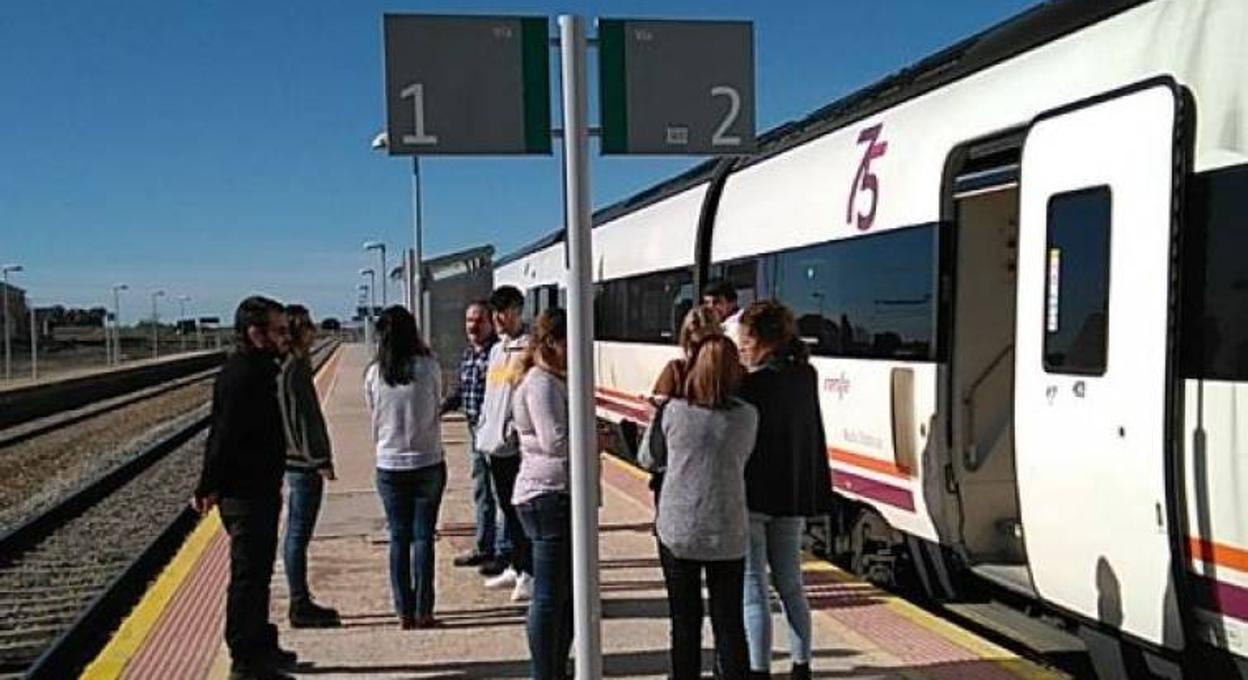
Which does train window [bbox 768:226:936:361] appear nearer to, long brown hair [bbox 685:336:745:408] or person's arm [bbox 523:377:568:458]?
person's arm [bbox 523:377:568:458]

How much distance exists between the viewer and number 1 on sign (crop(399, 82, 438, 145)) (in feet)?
13.7

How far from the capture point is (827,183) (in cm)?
882

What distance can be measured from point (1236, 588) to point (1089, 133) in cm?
189

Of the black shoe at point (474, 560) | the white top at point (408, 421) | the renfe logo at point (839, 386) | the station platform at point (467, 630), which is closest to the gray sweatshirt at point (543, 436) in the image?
the station platform at point (467, 630)

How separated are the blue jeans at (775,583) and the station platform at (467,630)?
45cm

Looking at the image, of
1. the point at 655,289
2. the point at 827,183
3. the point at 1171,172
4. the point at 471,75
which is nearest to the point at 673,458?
the point at 471,75

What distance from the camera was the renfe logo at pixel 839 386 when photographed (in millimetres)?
8406

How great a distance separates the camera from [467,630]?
7148mm

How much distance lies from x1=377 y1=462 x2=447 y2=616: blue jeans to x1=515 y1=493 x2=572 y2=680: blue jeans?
1.57 meters

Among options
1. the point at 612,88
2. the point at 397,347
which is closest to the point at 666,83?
the point at 612,88

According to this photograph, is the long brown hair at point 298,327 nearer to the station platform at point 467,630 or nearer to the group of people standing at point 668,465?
the group of people standing at point 668,465

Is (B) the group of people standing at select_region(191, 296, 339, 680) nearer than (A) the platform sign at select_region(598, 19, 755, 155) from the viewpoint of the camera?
No

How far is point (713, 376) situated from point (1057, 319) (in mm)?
1592

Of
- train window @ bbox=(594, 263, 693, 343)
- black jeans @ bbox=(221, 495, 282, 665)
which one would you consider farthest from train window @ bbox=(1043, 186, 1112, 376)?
train window @ bbox=(594, 263, 693, 343)
